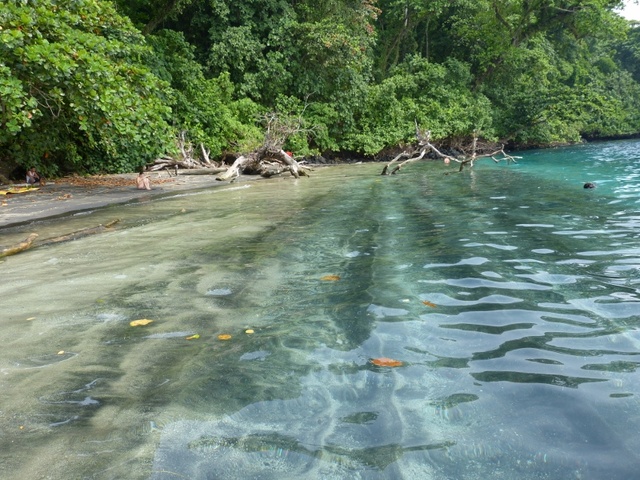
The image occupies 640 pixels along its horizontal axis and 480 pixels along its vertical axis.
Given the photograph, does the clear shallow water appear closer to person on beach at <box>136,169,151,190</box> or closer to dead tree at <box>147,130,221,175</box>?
person on beach at <box>136,169,151,190</box>

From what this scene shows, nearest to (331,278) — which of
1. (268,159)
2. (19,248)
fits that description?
(19,248)

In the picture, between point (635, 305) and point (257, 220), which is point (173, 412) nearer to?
point (635, 305)

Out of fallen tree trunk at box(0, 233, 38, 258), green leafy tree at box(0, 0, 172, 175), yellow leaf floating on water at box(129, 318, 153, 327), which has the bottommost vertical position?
yellow leaf floating on water at box(129, 318, 153, 327)

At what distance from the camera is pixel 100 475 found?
A: 7.64 ft

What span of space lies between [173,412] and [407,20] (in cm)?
3769

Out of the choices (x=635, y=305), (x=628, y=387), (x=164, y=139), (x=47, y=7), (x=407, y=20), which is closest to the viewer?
(x=628, y=387)

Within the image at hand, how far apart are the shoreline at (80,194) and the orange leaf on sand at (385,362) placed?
832cm

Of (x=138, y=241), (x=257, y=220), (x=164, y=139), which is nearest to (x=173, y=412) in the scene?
(x=138, y=241)

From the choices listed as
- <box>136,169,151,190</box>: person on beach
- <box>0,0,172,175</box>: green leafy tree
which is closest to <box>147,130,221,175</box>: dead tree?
<box>136,169,151,190</box>: person on beach

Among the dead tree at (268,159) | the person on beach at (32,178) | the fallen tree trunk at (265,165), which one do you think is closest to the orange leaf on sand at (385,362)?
the person on beach at (32,178)

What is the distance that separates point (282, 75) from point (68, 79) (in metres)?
18.3

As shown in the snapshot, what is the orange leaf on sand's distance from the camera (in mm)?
3447

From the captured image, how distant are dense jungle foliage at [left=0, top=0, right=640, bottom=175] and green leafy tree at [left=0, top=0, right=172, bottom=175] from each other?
0.13ft

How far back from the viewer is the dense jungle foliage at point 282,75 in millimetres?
12086
